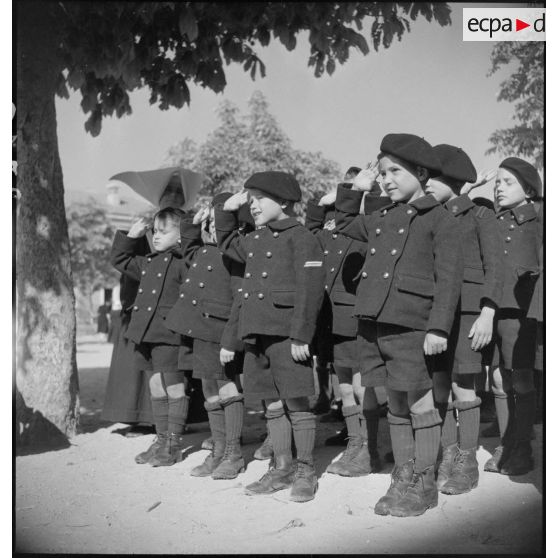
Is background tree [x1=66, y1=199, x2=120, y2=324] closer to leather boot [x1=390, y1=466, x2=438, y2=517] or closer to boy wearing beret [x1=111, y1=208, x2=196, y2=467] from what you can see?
boy wearing beret [x1=111, y1=208, x2=196, y2=467]

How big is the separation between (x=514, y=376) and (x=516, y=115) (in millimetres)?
1842

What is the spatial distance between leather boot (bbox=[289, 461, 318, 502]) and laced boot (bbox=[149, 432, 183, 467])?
1.23 metres

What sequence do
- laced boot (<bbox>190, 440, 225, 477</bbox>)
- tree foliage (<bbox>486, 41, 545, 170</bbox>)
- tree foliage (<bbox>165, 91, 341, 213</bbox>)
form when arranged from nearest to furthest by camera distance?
1. tree foliage (<bbox>486, 41, 545, 170</bbox>)
2. laced boot (<bbox>190, 440, 225, 477</bbox>)
3. tree foliage (<bbox>165, 91, 341, 213</bbox>)

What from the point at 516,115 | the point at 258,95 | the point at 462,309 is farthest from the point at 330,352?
the point at 258,95

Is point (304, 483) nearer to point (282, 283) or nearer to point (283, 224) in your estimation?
point (282, 283)

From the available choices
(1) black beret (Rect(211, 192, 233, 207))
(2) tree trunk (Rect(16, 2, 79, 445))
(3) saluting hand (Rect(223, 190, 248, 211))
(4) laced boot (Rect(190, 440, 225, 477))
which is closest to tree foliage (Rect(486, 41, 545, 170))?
(3) saluting hand (Rect(223, 190, 248, 211))

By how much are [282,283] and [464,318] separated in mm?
1146

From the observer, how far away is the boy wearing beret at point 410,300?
3.81 m

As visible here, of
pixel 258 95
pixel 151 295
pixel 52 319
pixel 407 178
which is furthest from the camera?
pixel 258 95

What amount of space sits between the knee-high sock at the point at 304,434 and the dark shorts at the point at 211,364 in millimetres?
729

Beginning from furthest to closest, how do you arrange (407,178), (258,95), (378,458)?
(258,95)
(378,458)
(407,178)

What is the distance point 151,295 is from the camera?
5328 millimetres

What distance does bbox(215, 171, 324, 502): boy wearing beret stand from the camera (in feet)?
14.0

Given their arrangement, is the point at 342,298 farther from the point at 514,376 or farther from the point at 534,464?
the point at 534,464
